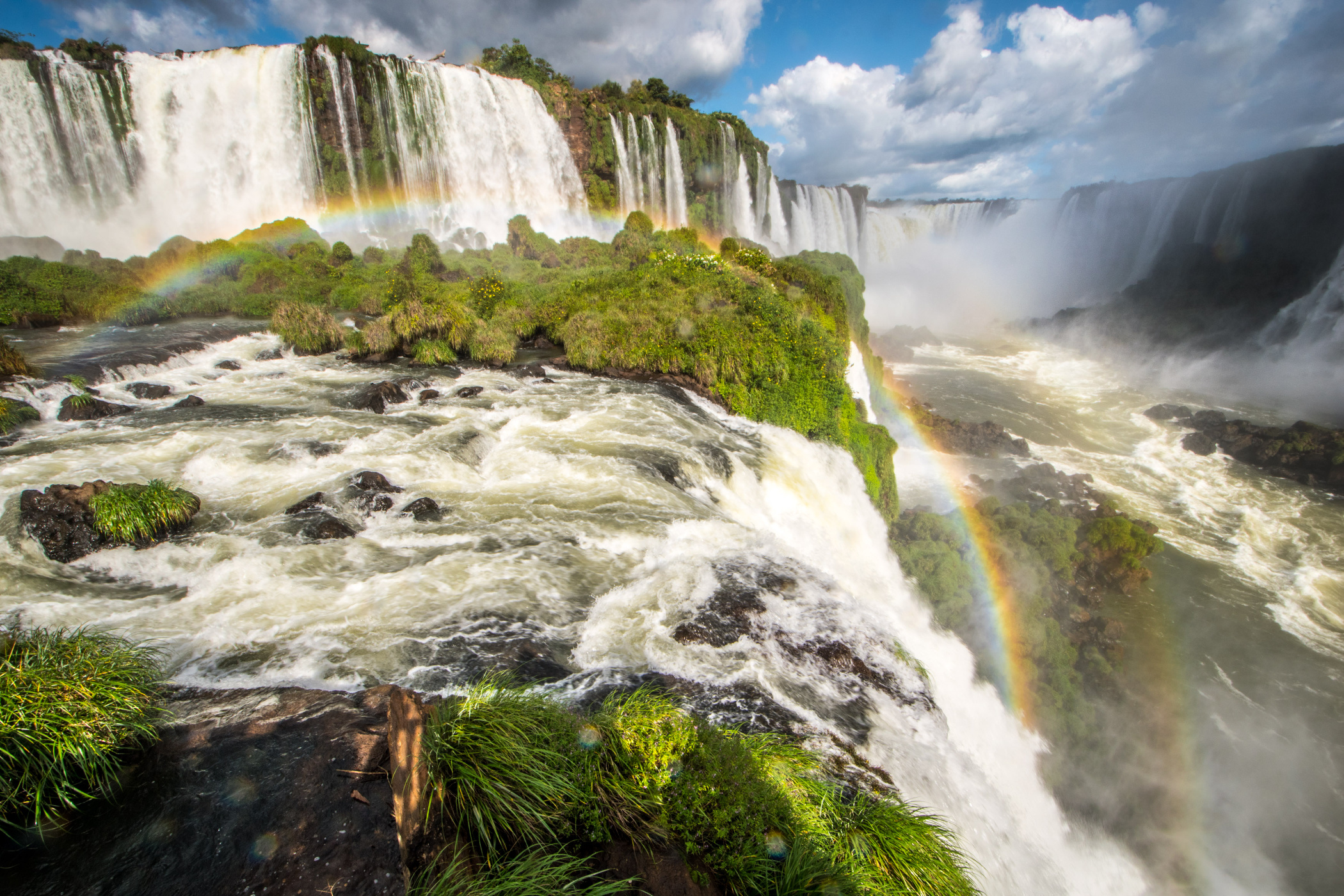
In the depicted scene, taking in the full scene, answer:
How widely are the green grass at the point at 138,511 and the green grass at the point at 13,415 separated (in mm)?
4959

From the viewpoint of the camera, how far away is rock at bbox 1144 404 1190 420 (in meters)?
26.0

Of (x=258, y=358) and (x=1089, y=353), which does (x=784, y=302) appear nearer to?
(x=258, y=358)

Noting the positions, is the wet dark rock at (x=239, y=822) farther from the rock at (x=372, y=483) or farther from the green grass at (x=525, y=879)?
the rock at (x=372, y=483)

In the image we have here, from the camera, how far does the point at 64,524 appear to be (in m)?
6.32

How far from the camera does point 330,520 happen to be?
→ 7.02 m

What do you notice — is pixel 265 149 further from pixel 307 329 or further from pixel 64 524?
pixel 64 524

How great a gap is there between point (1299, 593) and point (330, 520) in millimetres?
22841

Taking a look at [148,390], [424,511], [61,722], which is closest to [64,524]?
[424,511]

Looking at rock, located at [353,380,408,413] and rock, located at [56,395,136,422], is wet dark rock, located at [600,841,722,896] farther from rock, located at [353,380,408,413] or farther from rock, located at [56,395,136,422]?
rock, located at [56,395,136,422]

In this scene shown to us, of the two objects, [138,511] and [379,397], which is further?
[379,397]

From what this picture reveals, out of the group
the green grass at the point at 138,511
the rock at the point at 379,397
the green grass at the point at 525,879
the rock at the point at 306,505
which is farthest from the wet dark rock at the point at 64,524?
the green grass at the point at 525,879

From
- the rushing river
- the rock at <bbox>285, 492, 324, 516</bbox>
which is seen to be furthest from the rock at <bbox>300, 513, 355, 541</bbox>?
the rushing river

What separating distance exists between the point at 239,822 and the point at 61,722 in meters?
1.11

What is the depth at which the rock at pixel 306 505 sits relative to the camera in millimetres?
7363
